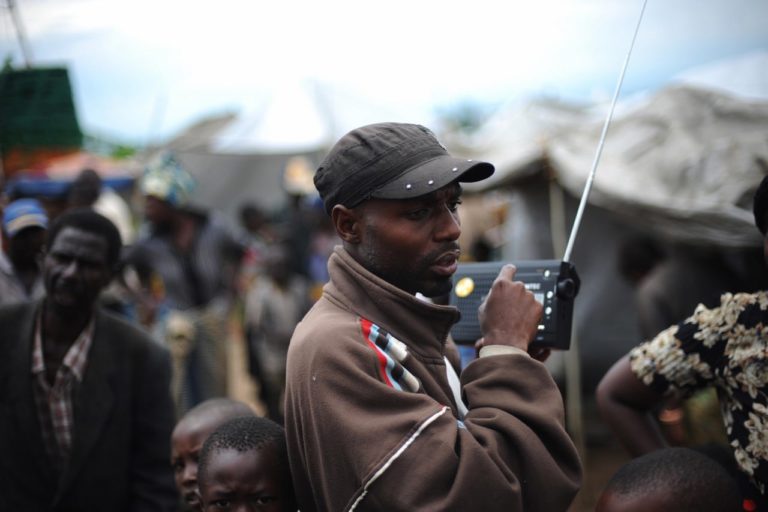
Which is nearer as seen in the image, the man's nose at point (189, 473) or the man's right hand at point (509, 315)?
the man's right hand at point (509, 315)

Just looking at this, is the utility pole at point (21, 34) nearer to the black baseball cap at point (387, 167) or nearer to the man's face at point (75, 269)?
the man's face at point (75, 269)

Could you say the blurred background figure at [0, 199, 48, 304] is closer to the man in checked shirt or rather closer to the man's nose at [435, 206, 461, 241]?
the man in checked shirt

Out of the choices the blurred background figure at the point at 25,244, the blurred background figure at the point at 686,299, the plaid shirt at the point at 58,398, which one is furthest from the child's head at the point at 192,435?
the blurred background figure at the point at 686,299

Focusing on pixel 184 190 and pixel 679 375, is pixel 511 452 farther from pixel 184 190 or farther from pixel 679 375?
pixel 184 190

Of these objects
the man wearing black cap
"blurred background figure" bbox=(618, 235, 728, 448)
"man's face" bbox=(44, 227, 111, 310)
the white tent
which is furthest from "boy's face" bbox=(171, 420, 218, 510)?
"blurred background figure" bbox=(618, 235, 728, 448)

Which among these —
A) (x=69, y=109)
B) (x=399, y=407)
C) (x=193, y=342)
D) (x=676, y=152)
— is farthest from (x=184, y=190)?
(x=399, y=407)

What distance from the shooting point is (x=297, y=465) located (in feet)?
6.63

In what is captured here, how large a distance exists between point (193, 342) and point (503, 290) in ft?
16.2

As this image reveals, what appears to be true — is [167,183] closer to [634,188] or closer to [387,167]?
[634,188]

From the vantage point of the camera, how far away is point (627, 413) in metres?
2.79

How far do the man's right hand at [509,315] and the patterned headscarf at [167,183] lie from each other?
16.4 feet

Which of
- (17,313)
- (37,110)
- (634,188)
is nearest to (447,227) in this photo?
(17,313)

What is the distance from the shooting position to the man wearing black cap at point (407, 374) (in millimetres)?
1723

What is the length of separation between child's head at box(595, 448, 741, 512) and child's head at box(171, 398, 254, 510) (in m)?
1.37
